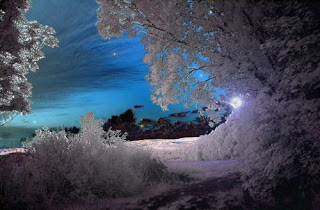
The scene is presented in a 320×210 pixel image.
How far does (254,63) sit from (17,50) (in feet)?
28.3

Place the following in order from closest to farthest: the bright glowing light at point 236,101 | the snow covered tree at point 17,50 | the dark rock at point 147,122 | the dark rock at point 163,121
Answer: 1. the bright glowing light at point 236,101
2. the snow covered tree at point 17,50
3. the dark rock at point 163,121
4. the dark rock at point 147,122

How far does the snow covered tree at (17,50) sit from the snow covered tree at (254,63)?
398cm

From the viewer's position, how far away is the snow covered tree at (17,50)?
1070 centimetres

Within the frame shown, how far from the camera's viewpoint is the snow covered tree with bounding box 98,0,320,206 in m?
5.36

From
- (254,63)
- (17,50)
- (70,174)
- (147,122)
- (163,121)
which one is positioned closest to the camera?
(70,174)

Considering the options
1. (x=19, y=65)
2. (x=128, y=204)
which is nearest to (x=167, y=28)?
(x=128, y=204)

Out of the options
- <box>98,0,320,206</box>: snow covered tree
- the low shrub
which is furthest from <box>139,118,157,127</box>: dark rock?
the low shrub

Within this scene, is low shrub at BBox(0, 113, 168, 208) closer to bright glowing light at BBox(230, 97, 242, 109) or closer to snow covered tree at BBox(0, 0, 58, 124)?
bright glowing light at BBox(230, 97, 242, 109)

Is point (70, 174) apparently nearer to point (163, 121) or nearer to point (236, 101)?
point (236, 101)

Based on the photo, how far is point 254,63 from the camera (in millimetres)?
6895

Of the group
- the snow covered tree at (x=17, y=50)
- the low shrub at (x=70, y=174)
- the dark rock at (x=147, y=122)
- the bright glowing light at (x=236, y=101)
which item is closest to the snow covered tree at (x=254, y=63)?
the bright glowing light at (x=236, y=101)

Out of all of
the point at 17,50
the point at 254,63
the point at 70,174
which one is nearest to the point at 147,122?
the point at 17,50

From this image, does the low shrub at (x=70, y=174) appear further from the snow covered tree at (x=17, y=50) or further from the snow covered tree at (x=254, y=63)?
the snow covered tree at (x=17, y=50)

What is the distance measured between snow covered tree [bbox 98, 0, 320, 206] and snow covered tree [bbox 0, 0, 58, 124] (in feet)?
13.1
